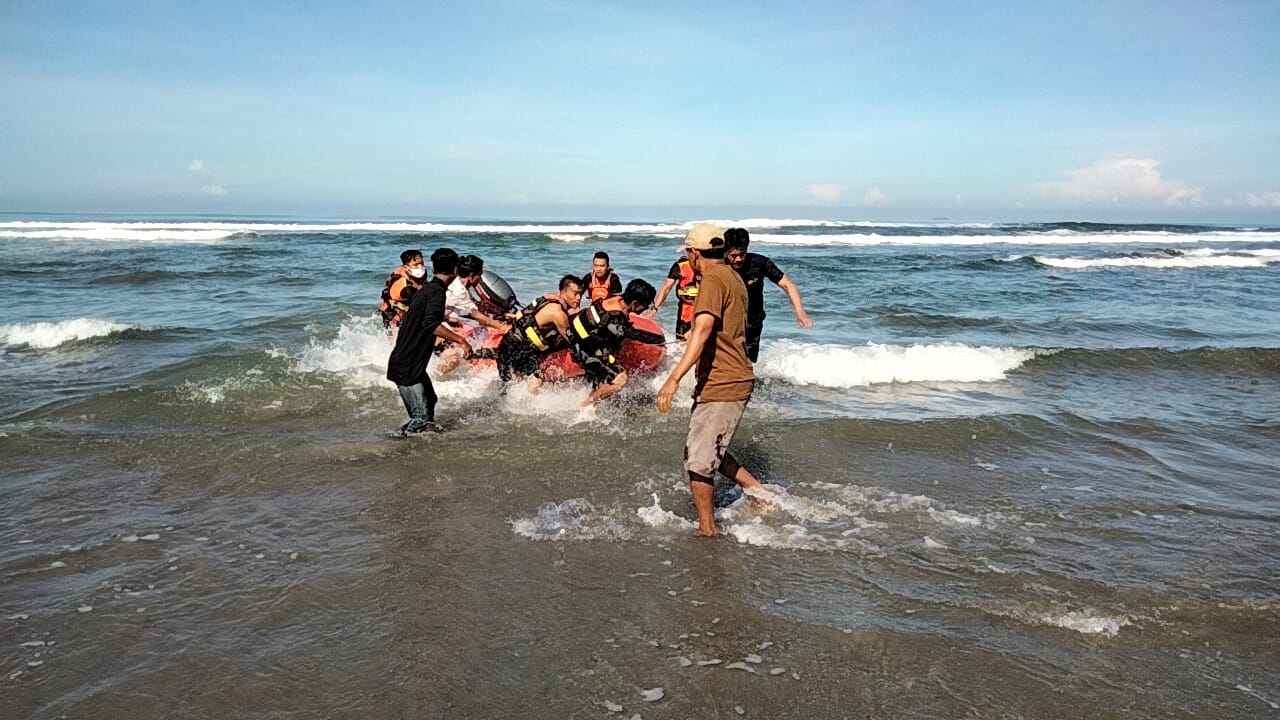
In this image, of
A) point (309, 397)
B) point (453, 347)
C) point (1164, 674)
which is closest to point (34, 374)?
point (309, 397)

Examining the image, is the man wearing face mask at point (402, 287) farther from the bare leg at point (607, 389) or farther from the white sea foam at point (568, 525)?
the white sea foam at point (568, 525)

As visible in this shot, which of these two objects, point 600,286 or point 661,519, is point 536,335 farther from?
point 661,519

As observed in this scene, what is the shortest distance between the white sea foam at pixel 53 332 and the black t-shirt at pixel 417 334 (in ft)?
23.5

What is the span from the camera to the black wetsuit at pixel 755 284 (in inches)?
254

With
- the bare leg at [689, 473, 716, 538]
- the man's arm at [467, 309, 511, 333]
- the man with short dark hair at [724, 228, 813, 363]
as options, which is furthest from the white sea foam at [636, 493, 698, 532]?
the man's arm at [467, 309, 511, 333]

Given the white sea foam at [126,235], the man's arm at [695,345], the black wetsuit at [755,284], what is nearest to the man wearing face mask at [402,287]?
the black wetsuit at [755,284]

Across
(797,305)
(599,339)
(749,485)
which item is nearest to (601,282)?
(599,339)

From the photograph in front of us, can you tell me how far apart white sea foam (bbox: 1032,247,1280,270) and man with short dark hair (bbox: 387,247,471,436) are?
25839 millimetres

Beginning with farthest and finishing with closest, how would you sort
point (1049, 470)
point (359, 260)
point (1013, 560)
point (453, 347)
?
point (359, 260), point (453, 347), point (1049, 470), point (1013, 560)

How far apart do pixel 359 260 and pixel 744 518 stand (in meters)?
24.1

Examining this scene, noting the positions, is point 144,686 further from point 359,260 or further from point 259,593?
point 359,260

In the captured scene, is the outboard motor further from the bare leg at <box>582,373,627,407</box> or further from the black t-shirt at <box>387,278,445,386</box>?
the black t-shirt at <box>387,278,445,386</box>

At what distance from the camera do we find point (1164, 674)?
337 cm

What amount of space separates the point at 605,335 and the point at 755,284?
1536 millimetres
